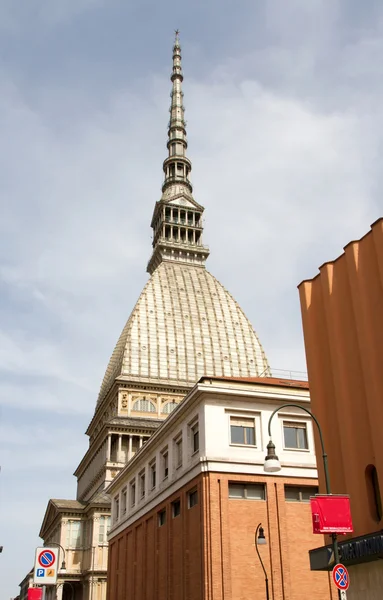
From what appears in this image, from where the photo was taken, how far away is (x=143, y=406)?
111 m

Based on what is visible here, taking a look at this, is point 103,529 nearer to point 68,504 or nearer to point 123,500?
point 68,504

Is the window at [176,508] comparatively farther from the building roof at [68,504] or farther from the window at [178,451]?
the building roof at [68,504]

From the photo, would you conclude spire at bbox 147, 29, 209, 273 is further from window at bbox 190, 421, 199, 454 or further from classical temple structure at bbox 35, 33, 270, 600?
window at bbox 190, 421, 199, 454

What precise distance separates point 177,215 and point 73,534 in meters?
80.9

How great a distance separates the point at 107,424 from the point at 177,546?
203 feet

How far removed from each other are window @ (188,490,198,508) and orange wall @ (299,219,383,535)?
12.3 metres

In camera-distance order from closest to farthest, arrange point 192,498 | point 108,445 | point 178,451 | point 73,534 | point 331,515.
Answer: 1. point 331,515
2. point 192,498
3. point 178,451
4. point 73,534
5. point 108,445

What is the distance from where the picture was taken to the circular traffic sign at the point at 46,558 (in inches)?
836

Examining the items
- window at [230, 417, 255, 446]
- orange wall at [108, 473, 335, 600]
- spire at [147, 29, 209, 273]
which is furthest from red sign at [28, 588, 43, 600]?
spire at [147, 29, 209, 273]

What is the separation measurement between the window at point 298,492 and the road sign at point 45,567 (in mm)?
21383

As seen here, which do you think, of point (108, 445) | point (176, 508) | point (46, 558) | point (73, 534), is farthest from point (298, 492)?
point (108, 445)

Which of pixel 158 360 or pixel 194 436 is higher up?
pixel 158 360

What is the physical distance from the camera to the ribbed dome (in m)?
120

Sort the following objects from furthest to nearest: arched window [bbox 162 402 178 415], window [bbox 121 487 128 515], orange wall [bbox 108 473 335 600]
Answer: arched window [bbox 162 402 178 415], window [bbox 121 487 128 515], orange wall [bbox 108 473 335 600]
